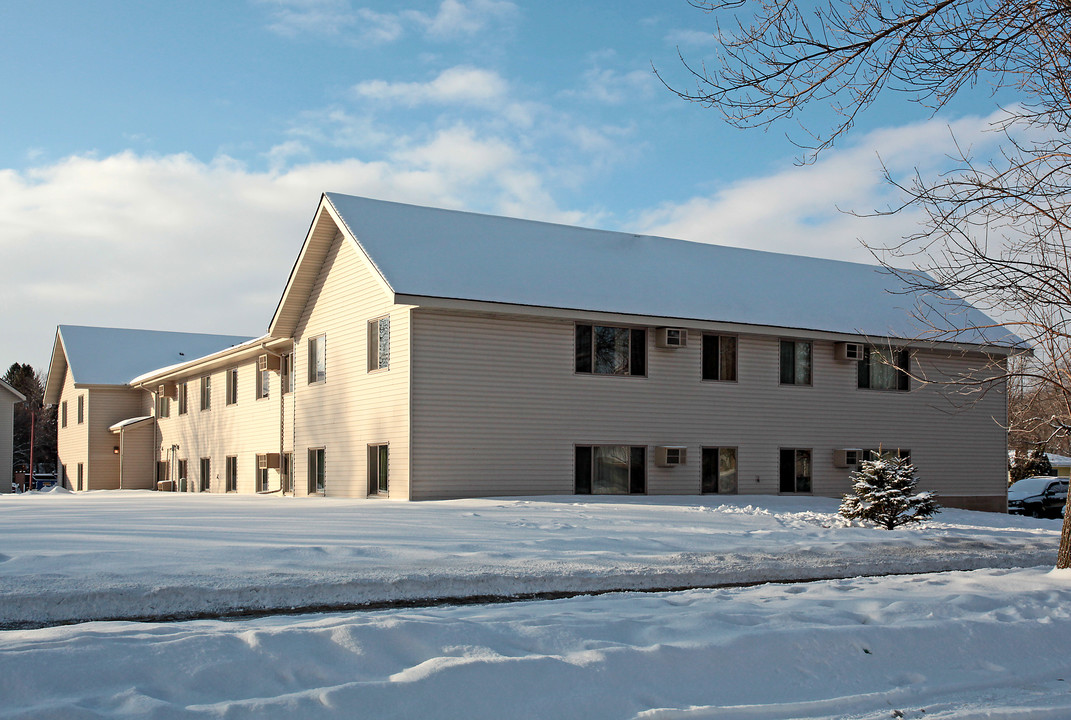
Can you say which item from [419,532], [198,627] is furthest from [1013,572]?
[198,627]

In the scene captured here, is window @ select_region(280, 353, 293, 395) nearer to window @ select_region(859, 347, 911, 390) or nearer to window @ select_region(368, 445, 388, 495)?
window @ select_region(368, 445, 388, 495)

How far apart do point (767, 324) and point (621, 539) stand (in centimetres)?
1274

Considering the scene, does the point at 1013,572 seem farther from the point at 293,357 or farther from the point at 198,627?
the point at 293,357

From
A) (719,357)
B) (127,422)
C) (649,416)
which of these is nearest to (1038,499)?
(719,357)

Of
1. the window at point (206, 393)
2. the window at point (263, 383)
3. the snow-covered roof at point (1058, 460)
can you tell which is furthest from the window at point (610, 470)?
the snow-covered roof at point (1058, 460)

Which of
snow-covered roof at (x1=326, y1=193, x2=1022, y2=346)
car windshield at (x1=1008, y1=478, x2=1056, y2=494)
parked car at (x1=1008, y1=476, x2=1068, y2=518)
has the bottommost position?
parked car at (x1=1008, y1=476, x2=1068, y2=518)

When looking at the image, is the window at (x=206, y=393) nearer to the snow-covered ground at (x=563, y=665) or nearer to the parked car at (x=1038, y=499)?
the parked car at (x=1038, y=499)

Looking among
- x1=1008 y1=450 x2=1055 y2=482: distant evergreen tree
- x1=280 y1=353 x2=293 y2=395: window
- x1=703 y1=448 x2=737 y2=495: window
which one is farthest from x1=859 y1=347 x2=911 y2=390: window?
x1=1008 y1=450 x2=1055 y2=482: distant evergreen tree

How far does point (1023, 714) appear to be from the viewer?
620 centimetres

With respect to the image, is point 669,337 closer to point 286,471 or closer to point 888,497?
point 888,497

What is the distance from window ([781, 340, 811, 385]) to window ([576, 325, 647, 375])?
452cm

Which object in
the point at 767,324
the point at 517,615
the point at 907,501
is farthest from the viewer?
the point at 767,324

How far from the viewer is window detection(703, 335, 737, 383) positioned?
25.3 m

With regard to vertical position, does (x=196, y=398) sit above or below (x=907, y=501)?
above
